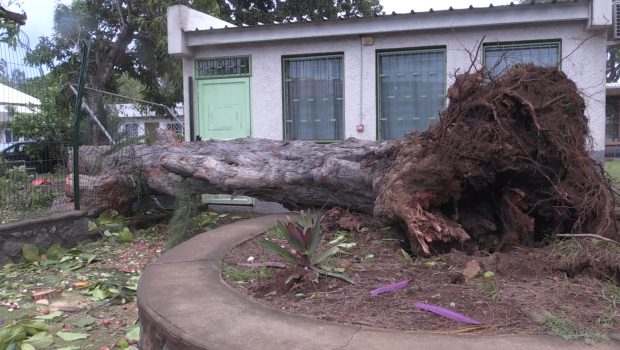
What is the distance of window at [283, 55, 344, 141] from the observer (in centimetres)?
887

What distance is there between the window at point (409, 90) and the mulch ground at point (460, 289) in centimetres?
466

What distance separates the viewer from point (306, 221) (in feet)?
12.5

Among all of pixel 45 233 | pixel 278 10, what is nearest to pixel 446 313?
pixel 45 233

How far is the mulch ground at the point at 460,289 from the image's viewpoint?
2721mm

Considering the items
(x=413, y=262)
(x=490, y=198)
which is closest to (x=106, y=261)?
(x=413, y=262)

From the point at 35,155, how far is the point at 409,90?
19.9 ft

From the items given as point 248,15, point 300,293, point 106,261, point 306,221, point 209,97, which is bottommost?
point 106,261

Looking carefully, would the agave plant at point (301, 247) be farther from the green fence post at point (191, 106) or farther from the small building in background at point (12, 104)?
the green fence post at point (191, 106)

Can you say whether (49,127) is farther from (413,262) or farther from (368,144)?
(413,262)

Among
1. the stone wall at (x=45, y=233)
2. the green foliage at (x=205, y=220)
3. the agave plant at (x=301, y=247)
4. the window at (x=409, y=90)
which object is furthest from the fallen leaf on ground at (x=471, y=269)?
the stone wall at (x=45, y=233)

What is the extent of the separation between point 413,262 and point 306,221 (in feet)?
2.99

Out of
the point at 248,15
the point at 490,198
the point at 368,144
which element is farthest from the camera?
the point at 248,15

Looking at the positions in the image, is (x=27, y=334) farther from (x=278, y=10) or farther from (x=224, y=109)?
(x=278, y=10)

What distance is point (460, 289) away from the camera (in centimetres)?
316
